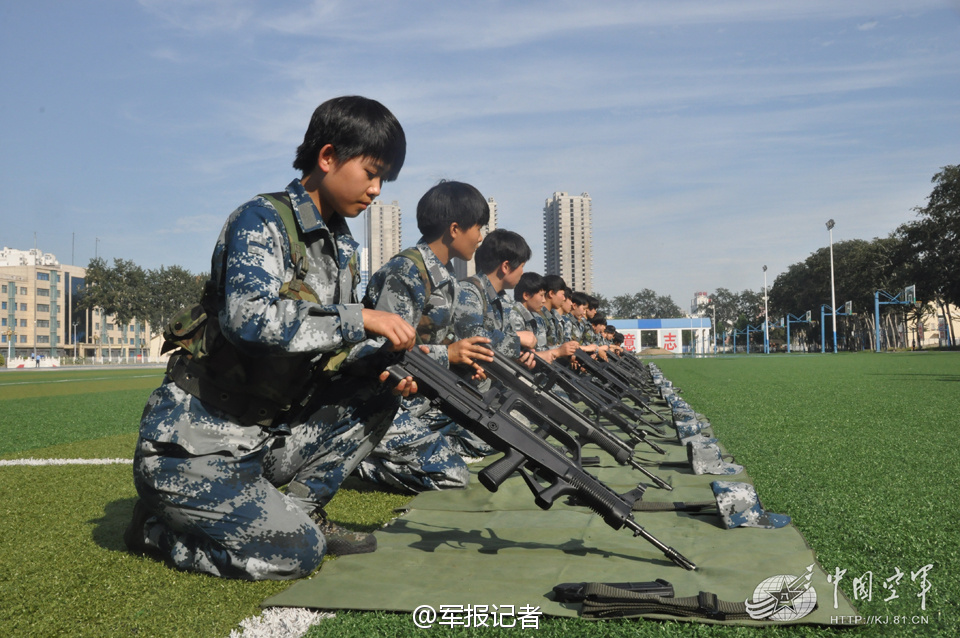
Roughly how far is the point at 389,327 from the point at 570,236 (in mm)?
77330

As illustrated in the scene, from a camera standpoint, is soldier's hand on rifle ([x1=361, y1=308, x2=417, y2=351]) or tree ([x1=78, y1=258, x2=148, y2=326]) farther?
tree ([x1=78, y1=258, x2=148, y2=326])

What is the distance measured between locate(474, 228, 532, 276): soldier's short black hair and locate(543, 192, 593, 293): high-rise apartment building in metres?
59.2

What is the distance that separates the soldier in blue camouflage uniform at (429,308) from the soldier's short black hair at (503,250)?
6.41 ft

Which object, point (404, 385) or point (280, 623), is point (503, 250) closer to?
point (404, 385)

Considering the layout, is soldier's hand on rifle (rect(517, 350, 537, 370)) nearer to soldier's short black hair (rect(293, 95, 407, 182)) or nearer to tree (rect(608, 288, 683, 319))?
soldier's short black hair (rect(293, 95, 407, 182))

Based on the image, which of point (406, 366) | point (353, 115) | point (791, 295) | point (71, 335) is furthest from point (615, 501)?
point (71, 335)

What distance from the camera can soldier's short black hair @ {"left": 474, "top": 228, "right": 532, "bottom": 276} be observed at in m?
7.12

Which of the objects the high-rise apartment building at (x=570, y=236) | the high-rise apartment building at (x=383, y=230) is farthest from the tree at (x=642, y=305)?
the high-rise apartment building at (x=383, y=230)

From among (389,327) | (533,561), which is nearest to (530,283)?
(533,561)

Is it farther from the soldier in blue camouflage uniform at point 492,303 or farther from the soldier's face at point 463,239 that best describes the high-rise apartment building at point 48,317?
the soldier's face at point 463,239

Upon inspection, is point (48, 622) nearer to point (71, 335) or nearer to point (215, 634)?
point (215, 634)

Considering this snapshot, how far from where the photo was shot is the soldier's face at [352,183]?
3.02 m

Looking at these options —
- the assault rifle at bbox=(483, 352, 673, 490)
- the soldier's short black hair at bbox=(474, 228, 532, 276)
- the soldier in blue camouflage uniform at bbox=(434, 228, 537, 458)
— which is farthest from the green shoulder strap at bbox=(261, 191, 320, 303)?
the soldier's short black hair at bbox=(474, 228, 532, 276)

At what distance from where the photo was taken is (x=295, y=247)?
2.82 meters
